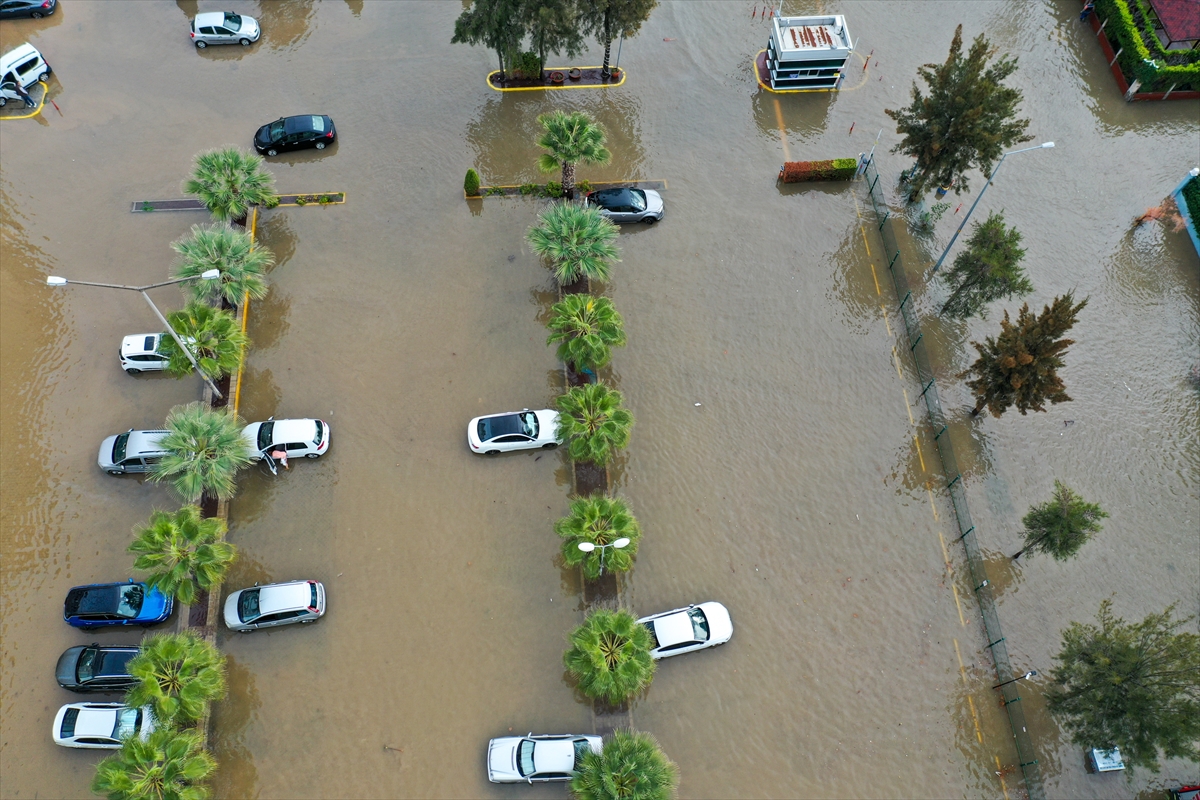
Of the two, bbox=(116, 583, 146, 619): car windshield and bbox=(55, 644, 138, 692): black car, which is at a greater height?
bbox=(116, 583, 146, 619): car windshield

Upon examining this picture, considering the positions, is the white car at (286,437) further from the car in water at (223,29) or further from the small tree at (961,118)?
the small tree at (961,118)

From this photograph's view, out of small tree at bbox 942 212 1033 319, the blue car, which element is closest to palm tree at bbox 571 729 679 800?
the blue car

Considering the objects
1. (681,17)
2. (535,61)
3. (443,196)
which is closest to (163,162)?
(443,196)

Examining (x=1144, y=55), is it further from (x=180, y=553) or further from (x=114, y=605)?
(x=114, y=605)

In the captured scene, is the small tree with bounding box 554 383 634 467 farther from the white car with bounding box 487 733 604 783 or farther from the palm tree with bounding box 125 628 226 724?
the palm tree with bounding box 125 628 226 724

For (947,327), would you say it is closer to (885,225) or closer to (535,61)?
(885,225)

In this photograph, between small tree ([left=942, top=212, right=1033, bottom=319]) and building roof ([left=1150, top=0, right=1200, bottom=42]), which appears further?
building roof ([left=1150, top=0, right=1200, bottom=42])
